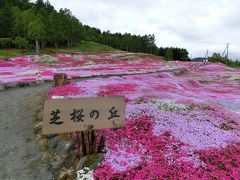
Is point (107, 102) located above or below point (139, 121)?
above

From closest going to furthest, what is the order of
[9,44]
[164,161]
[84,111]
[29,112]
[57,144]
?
[84,111] < [164,161] < [57,144] < [29,112] < [9,44]

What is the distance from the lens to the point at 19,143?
45.4 feet

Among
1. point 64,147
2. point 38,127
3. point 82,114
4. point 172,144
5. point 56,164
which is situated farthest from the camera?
point 38,127

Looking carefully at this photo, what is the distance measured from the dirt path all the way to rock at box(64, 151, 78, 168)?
0.79 metres

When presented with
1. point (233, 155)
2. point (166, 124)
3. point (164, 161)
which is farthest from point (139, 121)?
point (233, 155)

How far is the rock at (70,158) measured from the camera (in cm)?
1112

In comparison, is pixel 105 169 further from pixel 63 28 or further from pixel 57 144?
pixel 63 28

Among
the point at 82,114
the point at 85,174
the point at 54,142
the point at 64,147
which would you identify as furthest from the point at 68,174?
the point at 54,142

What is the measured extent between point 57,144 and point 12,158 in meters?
2.04

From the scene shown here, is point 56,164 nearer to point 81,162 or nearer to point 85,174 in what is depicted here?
point 81,162

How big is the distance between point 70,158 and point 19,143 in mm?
3869

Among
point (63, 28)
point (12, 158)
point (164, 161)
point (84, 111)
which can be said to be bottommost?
point (12, 158)

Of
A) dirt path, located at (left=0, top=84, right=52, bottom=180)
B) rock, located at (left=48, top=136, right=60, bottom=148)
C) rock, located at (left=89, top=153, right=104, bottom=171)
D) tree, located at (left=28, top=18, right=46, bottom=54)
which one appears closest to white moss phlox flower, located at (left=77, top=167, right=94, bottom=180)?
rock, located at (left=89, top=153, right=104, bottom=171)

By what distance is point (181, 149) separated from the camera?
11766mm
